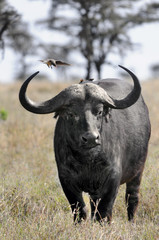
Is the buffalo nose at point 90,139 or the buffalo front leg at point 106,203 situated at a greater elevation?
the buffalo nose at point 90,139

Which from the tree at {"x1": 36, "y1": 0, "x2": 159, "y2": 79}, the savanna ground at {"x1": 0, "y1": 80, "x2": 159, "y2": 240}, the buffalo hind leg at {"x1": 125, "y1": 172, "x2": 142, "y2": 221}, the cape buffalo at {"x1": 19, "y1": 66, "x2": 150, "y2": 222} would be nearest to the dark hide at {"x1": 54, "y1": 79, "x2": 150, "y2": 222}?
the cape buffalo at {"x1": 19, "y1": 66, "x2": 150, "y2": 222}

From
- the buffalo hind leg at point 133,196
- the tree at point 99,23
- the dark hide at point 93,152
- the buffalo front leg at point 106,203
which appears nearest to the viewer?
the dark hide at point 93,152

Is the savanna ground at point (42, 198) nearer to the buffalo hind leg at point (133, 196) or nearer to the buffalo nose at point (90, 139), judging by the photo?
the buffalo hind leg at point (133, 196)

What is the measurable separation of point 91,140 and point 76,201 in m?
0.89

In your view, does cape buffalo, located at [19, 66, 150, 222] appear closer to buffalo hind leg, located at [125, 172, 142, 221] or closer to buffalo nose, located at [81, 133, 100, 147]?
buffalo nose, located at [81, 133, 100, 147]

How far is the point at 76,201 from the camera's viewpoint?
377 cm

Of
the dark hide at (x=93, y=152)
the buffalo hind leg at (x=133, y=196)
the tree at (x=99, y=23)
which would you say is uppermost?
the tree at (x=99, y=23)

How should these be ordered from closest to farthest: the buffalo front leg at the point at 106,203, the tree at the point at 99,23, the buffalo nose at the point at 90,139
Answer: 1. the buffalo nose at the point at 90,139
2. the buffalo front leg at the point at 106,203
3. the tree at the point at 99,23

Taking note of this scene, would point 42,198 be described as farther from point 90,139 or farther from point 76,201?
point 90,139

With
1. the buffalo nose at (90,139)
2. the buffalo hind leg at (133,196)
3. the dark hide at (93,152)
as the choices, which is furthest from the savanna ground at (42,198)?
the buffalo nose at (90,139)

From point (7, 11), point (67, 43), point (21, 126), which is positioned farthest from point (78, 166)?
point (67, 43)

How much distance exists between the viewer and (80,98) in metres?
3.35

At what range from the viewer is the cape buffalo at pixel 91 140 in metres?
3.33

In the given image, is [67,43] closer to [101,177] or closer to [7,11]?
[7,11]
